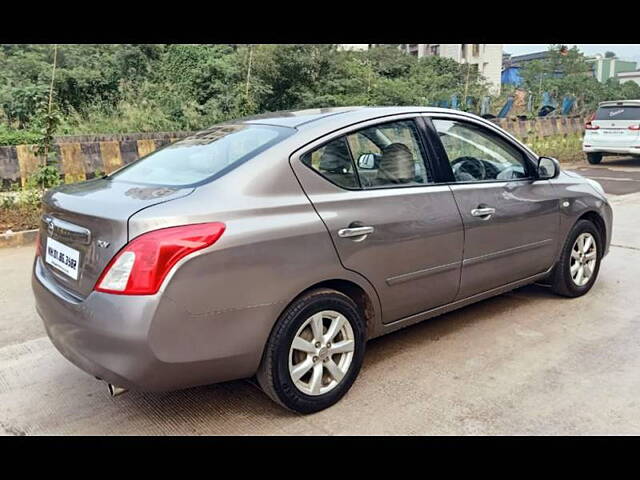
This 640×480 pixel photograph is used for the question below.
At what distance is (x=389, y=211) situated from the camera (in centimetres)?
325

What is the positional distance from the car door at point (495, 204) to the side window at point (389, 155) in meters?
0.18

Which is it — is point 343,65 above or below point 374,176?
above

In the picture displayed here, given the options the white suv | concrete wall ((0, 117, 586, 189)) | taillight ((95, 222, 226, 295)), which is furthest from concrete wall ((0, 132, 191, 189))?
the white suv

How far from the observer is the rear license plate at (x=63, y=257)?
8.95 ft

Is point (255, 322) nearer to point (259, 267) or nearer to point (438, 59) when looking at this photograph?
point (259, 267)

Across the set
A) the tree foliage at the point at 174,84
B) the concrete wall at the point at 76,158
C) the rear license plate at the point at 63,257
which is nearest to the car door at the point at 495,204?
the rear license plate at the point at 63,257

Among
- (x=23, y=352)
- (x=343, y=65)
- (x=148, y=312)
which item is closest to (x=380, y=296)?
(x=148, y=312)

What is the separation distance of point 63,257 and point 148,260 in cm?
66

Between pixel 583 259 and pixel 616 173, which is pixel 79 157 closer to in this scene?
pixel 583 259

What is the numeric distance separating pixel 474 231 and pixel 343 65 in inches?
653

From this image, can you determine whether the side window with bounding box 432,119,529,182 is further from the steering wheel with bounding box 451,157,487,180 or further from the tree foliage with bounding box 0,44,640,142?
the tree foliage with bounding box 0,44,640,142

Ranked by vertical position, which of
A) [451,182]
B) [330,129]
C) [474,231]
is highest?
[330,129]

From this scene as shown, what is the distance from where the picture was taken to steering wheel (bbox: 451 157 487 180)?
3838 mm

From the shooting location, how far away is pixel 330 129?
3.21 m
